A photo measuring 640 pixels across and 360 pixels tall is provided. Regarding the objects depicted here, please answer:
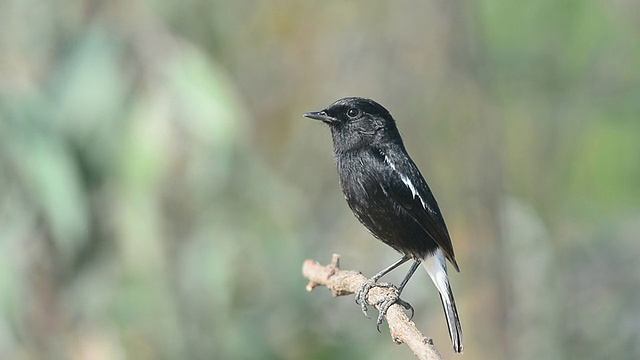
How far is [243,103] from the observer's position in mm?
5859

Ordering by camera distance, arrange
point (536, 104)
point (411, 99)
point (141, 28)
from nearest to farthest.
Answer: point (141, 28) < point (411, 99) < point (536, 104)

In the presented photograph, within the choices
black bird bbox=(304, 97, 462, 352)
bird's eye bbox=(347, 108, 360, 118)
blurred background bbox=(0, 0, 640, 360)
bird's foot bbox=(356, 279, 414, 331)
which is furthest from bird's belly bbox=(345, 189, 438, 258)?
blurred background bbox=(0, 0, 640, 360)

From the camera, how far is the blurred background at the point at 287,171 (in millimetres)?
4453

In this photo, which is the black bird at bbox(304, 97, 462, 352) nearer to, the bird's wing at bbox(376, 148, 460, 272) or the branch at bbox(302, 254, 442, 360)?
the bird's wing at bbox(376, 148, 460, 272)

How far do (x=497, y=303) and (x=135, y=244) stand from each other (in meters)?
1.92

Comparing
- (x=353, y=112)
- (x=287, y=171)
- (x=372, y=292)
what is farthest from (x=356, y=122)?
(x=287, y=171)

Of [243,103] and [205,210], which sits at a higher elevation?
[243,103]

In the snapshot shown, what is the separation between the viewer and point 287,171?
20.3ft

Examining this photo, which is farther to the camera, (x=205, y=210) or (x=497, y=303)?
(x=497, y=303)

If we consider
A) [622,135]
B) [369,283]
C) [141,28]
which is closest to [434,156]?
[622,135]

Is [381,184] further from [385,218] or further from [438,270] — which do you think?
[438,270]

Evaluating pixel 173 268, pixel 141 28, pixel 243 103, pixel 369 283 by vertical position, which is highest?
pixel 243 103

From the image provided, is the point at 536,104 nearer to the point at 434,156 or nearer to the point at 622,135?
the point at 622,135

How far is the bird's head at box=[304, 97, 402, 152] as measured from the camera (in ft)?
10.6
